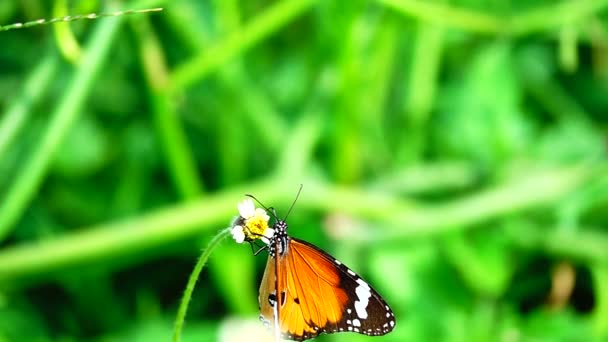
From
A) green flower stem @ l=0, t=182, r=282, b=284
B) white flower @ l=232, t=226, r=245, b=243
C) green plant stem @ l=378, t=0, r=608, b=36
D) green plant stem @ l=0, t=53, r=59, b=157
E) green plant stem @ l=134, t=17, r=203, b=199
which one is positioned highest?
green plant stem @ l=378, t=0, r=608, b=36

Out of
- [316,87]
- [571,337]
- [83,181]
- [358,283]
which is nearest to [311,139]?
[316,87]

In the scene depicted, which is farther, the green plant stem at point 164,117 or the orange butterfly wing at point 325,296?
the green plant stem at point 164,117

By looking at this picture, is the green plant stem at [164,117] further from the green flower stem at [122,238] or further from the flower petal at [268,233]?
the flower petal at [268,233]

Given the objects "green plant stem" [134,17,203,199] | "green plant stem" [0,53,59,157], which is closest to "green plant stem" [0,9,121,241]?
"green plant stem" [0,53,59,157]

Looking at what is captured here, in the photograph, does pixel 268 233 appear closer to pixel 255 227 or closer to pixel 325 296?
pixel 255 227

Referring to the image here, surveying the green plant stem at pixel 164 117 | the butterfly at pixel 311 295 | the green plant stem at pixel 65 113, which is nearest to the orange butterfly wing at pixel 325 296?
the butterfly at pixel 311 295

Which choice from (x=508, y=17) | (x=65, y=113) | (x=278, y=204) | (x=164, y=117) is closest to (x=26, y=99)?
(x=65, y=113)

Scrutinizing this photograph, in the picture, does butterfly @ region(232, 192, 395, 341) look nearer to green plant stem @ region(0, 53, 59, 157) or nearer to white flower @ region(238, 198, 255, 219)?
white flower @ region(238, 198, 255, 219)
